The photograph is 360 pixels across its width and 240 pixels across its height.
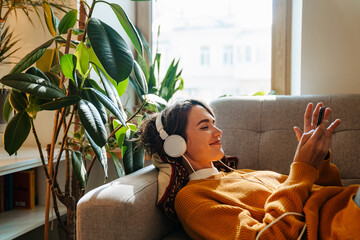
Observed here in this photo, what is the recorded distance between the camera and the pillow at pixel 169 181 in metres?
1.30

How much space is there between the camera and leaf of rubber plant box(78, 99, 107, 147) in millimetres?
1199

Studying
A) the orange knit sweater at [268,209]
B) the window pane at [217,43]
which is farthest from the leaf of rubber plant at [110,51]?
the window pane at [217,43]

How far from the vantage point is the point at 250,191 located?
131 cm

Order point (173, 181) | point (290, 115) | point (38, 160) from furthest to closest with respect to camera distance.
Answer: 1. point (38, 160)
2. point (290, 115)
3. point (173, 181)

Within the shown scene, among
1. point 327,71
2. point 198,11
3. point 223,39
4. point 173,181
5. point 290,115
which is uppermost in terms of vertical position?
point 198,11

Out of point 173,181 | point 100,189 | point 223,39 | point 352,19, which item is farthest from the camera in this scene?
point 223,39

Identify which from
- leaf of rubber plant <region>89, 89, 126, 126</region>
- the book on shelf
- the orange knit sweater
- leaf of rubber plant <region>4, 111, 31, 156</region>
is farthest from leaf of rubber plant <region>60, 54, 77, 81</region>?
the book on shelf

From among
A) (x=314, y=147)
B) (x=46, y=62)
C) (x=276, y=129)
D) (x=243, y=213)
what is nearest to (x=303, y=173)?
(x=314, y=147)

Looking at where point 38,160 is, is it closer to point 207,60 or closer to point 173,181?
point 173,181

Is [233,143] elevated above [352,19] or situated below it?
below

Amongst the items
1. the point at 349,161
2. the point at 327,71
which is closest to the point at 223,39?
the point at 327,71

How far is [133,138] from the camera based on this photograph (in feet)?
5.68

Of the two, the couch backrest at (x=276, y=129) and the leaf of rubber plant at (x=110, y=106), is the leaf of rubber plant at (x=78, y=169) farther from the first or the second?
the couch backrest at (x=276, y=129)

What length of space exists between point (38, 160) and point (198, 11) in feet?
4.80
